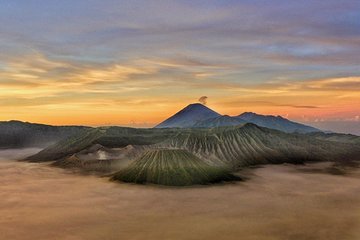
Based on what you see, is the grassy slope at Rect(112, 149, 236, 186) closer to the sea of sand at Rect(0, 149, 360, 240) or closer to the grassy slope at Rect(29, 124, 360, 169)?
the sea of sand at Rect(0, 149, 360, 240)

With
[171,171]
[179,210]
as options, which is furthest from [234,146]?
[179,210]

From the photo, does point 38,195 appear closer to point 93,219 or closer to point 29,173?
point 93,219

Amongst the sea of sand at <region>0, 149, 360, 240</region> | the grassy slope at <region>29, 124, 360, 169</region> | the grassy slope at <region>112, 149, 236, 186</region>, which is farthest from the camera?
the grassy slope at <region>29, 124, 360, 169</region>

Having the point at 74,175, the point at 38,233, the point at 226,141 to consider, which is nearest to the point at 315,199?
the point at 38,233

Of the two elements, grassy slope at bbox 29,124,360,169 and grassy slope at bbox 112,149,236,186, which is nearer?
grassy slope at bbox 112,149,236,186

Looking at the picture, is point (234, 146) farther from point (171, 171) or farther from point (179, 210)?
point (179, 210)

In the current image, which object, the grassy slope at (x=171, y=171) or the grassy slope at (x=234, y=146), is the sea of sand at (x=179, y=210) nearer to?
the grassy slope at (x=171, y=171)

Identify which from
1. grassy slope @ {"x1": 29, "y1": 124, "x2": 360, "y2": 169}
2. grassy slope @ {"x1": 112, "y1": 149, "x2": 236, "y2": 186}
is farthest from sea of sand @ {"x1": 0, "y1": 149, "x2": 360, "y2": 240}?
grassy slope @ {"x1": 29, "y1": 124, "x2": 360, "y2": 169}
